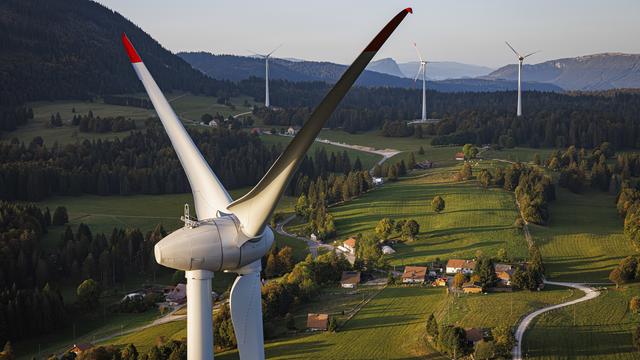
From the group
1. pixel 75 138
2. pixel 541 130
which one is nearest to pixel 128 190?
pixel 75 138

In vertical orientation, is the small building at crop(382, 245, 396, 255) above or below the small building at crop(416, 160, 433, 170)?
below

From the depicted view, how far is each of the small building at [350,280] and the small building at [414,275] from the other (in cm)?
391

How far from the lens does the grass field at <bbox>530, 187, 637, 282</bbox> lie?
2746 inches

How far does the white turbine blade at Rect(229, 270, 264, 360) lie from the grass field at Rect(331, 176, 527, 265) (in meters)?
50.6

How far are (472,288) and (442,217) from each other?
82.6 feet

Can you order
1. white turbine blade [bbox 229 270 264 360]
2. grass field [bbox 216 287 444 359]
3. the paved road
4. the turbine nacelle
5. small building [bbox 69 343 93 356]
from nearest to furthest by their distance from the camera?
the turbine nacelle → white turbine blade [bbox 229 270 264 360] → the paved road → grass field [bbox 216 287 444 359] → small building [bbox 69 343 93 356]

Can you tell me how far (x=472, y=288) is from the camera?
63.1 m

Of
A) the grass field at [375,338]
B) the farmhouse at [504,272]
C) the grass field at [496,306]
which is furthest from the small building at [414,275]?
the grass field at [496,306]

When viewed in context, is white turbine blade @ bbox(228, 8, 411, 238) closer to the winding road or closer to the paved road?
the paved road

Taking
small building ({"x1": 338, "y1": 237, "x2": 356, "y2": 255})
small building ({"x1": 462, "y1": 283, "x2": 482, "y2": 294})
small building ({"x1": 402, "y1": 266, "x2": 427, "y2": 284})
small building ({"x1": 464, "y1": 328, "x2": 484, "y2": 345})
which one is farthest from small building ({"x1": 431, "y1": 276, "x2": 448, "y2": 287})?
small building ({"x1": 464, "y1": 328, "x2": 484, "y2": 345})

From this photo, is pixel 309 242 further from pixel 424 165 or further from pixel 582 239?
pixel 424 165

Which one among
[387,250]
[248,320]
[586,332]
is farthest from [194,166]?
[387,250]

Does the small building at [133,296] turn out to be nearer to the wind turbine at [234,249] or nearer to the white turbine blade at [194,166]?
the white turbine blade at [194,166]

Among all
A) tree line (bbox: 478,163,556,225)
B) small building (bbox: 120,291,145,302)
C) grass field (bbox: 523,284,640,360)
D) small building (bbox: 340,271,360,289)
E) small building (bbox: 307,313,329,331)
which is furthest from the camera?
tree line (bbox: 478,163,556,225)
